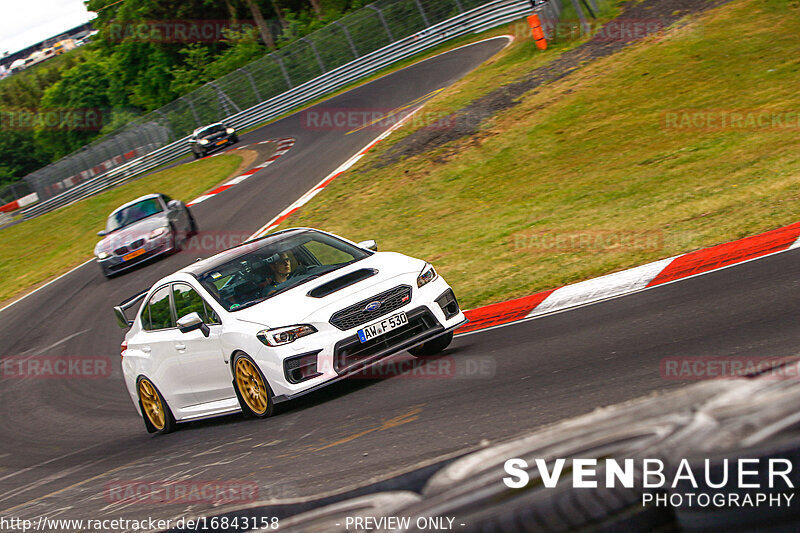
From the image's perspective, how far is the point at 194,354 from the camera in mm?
7910

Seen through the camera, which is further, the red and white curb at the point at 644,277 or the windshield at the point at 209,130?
the windshield at the point at 209,130

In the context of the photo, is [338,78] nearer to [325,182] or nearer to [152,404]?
[325,182]

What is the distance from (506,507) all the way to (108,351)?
12.1 m

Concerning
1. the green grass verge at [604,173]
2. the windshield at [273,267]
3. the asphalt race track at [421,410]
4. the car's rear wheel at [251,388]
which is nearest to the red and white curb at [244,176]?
the green grass verge at [604,173]

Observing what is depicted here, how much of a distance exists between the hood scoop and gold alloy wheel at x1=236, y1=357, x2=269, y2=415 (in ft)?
2.64

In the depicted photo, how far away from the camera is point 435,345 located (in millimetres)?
8016

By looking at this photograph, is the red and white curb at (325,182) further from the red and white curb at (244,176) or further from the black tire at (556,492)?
the black tire at (556,492)

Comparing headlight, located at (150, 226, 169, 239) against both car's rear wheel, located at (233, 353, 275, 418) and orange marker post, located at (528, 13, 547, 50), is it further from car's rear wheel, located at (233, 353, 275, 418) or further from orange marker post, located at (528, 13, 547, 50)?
car's rear wheel, located at (233, 353, 275, 418)

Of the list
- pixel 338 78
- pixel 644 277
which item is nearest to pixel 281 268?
pixel 644 277

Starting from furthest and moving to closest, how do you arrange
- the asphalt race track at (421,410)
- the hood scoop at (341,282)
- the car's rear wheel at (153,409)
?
1. the car's rear wheel at (153,409)
2. the hood scoop at (341,282)
3. the asphalt race track at (421,410)

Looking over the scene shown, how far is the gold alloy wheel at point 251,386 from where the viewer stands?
7.19 metres

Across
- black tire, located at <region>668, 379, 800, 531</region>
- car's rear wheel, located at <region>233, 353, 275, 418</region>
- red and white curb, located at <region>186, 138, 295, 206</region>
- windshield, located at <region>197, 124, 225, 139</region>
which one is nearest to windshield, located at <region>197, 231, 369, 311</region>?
car's rear wheel, located at <region>233, 353, 275, 418</region>

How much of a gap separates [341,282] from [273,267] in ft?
2.85

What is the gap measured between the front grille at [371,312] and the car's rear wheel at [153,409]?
2593mm
